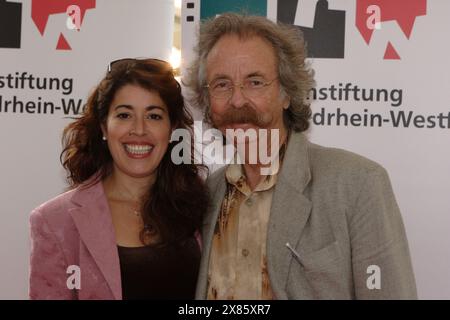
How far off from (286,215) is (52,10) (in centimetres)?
164

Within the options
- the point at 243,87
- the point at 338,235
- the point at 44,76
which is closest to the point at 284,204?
the point at 338,235

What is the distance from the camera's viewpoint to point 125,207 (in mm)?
2070

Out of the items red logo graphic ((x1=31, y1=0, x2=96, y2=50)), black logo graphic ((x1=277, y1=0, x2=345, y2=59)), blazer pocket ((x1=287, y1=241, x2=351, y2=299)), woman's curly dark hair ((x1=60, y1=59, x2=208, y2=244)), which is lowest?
blazer pocket ((x1=287, y1=241, x2=351, y2=299))

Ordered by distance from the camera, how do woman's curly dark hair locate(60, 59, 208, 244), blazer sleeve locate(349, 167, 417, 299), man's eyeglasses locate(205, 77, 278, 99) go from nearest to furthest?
blazer sleeve locate(349, 167, 417, 299), man's eyeglasses locate(205, 77, 278, 99), woman's curly dark hair locate(60, 59, 208, 244)

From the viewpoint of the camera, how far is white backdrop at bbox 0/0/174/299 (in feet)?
8.60

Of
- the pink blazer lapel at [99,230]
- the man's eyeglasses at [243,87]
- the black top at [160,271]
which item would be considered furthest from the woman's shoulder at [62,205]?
the man's eyeglasses at [243,87]

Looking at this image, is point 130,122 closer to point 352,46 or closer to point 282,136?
point 282,136

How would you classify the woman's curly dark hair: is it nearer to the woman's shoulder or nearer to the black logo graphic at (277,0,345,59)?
the woman's shoulder

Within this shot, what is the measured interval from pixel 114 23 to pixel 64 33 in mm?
249

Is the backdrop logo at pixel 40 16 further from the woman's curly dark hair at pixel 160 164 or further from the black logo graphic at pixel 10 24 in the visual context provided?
the woman's curly dark hair at pixel 160 164

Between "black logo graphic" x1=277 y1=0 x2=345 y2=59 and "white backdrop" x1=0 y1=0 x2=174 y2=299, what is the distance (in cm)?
57

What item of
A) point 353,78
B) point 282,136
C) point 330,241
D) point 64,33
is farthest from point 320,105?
point 64,33

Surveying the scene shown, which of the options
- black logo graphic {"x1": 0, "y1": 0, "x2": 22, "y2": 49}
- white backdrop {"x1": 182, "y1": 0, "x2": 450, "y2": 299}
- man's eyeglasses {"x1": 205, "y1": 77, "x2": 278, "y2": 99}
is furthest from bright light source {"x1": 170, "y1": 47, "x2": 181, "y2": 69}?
black logo graphic {"x1": 0, "y1": 0, "x2": 22, "y2": 49}

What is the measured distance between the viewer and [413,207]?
2521 mm
